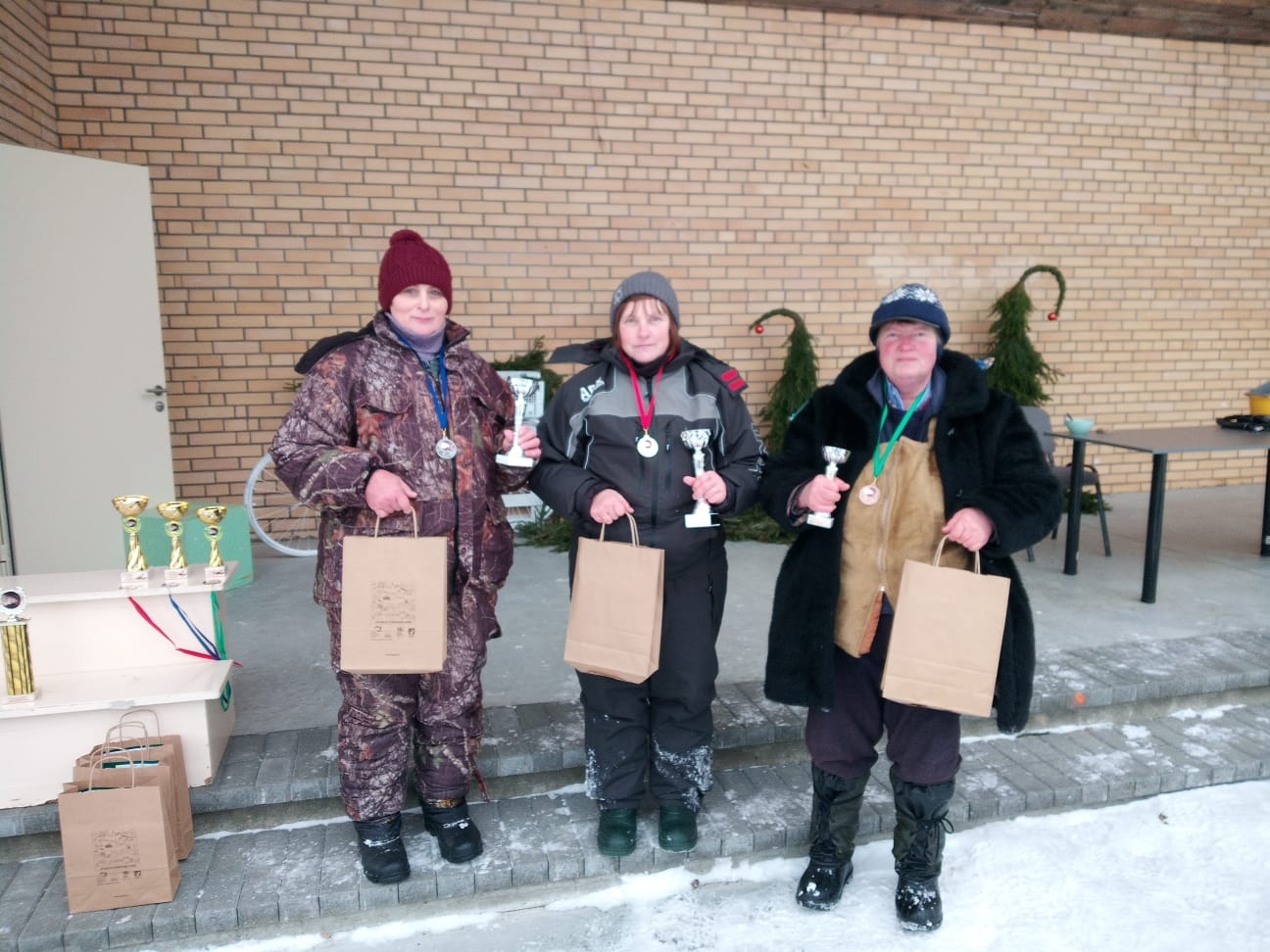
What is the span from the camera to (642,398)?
2461 mm

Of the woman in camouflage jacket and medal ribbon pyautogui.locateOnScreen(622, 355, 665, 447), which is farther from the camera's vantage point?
medal ribbon pyautogui.locateOnScreen(622, 355, 665, 447)

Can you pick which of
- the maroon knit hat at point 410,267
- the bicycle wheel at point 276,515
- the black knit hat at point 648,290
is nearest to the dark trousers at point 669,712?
the black knit hat at point 648,290

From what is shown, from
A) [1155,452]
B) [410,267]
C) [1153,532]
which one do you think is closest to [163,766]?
[410,267]

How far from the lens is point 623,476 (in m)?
2.45

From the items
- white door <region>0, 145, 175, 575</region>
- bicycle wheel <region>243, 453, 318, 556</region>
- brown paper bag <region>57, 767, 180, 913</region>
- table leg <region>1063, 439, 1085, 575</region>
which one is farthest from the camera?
bicycle wheel <region>243, 453, 318, 556</region>

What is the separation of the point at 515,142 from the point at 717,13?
1712mm

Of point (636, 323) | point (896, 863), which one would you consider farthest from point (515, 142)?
point (896, 863)

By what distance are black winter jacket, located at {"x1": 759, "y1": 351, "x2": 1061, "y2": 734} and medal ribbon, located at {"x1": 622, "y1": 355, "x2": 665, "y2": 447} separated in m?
0.37

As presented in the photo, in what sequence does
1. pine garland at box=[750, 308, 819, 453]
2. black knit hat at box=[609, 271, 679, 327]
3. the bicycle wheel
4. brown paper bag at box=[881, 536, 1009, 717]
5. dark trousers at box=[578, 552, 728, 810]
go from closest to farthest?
1. brown paper bag at box=[881, 536, 1009, 717]
2. black knit hat at box=[609, 271, 679, 327]
3. dark trousers at box=[578, 552, 728, 810]
4. the bicycle wheel
5. pine garland at box=[750, 308, 819, 453]

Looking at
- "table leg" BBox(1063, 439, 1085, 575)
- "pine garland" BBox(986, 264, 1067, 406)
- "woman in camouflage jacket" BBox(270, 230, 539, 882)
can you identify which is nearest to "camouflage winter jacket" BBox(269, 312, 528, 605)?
"woman in camouflage jacket" BBox(270, 230, 539, 882)

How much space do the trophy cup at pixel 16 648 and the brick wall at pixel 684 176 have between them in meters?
3.32

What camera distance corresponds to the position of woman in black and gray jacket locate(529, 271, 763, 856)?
7.98 ft

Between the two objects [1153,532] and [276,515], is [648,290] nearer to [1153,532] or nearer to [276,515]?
[1153,532]

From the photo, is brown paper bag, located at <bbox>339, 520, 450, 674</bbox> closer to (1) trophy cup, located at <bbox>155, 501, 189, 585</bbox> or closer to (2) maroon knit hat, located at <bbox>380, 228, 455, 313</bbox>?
(2) maroon knit hat, located at <bbox>380, 228, 455, 313</bbox>
